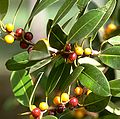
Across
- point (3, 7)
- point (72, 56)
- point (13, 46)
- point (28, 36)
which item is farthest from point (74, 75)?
point (13, 46)

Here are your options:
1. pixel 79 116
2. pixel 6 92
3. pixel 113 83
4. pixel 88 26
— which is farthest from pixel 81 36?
pixel 6 92

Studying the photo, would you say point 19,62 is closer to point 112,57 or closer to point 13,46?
point 112,57

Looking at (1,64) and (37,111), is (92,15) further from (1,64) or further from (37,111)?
(1,64)

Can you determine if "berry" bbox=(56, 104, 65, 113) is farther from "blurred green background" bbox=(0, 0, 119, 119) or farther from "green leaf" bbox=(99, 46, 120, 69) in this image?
"blurred green background" bbox=(0, 0, 119, 119)

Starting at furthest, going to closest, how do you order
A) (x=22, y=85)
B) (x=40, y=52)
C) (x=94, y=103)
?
(x=22, y=85)
(x=94, y=103)
(x=40, y=52)

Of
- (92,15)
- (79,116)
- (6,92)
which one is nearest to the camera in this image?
(92,15)

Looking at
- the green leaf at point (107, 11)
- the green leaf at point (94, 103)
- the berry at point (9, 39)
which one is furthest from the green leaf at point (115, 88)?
the berry at point (9, 39)
